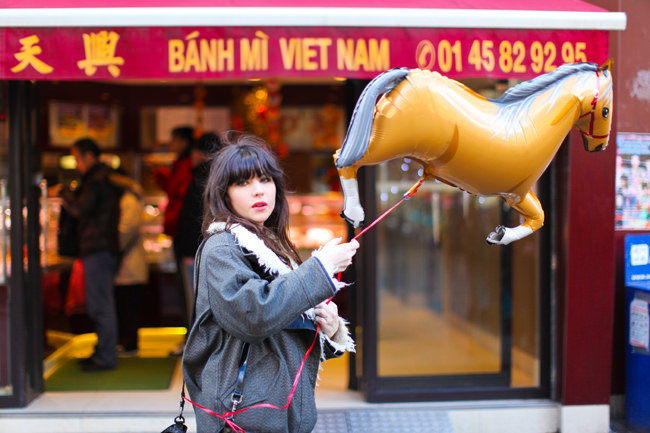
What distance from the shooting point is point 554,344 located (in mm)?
4047

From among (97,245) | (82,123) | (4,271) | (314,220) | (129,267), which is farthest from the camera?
(314,220)

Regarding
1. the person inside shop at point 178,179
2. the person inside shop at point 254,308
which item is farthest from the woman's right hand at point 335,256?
the person inside shop at point 178,179

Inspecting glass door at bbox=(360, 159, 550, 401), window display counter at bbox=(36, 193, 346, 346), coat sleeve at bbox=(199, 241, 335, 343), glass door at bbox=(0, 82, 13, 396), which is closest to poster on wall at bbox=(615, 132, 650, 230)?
glass door at bbox=(360, 159, 550, 401)

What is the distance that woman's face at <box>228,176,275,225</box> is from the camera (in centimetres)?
196

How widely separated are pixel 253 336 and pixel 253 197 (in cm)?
47

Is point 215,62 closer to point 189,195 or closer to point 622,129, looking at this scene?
point 189,195

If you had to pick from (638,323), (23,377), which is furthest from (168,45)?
(638,323)

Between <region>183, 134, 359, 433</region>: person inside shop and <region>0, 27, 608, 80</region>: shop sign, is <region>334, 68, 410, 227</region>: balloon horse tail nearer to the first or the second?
<region>183, 134, 359, 433</region>: person inside shop

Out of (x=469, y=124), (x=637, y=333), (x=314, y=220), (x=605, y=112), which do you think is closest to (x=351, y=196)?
(x=469, y=124)

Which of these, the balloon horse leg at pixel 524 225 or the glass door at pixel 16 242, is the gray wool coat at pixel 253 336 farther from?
the glass door at pixel 16 242

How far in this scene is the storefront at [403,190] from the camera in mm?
3268

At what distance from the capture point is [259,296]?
172cm

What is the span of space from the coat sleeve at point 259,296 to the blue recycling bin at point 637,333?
Result: 289cm

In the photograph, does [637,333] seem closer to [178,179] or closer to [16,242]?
[178,179]
